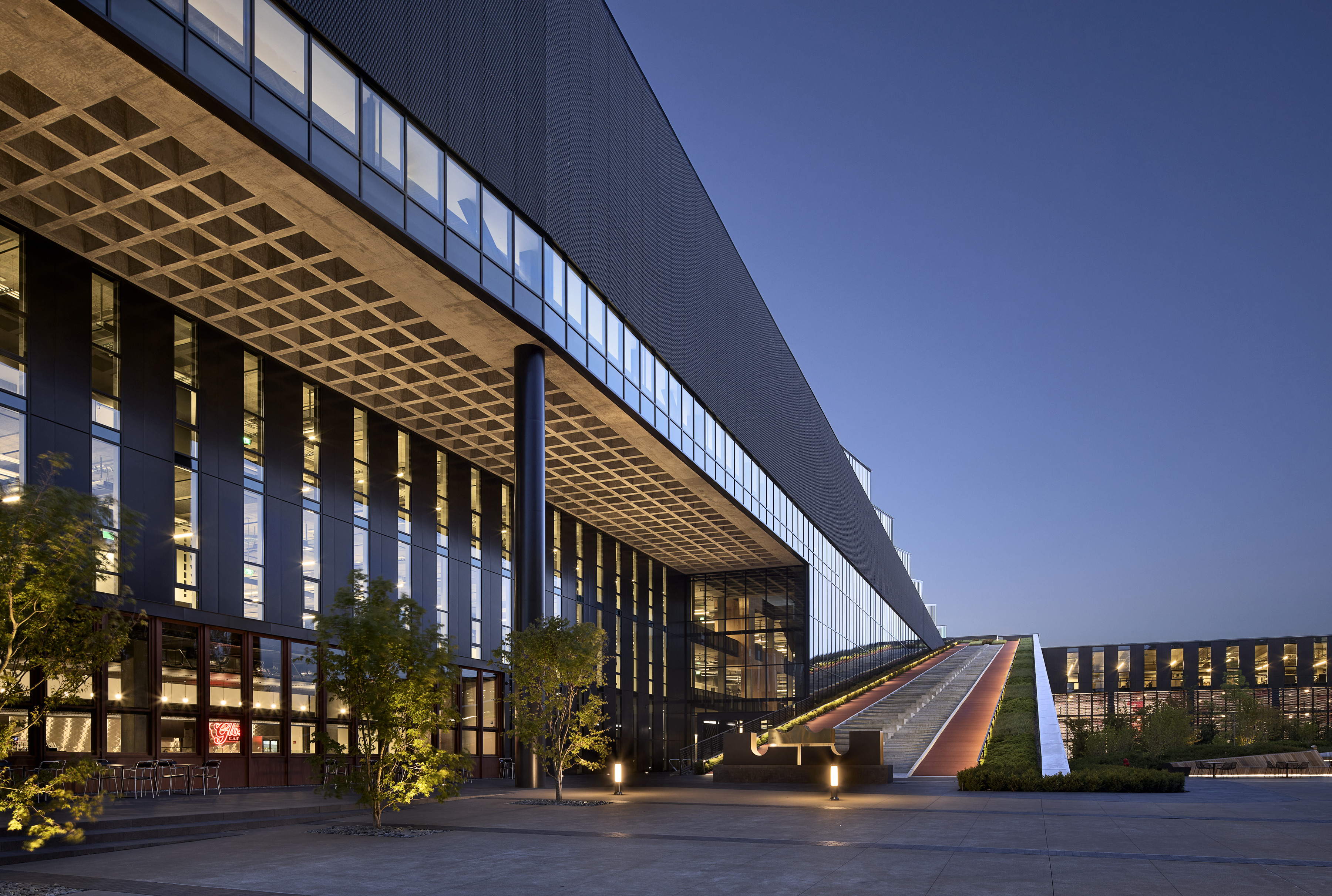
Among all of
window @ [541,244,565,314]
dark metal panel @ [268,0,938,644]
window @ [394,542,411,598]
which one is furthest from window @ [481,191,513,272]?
window @ [394,542,411,598]

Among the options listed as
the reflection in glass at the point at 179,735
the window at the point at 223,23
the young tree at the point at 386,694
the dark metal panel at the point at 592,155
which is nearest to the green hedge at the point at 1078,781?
the young tree at the point at 386,694

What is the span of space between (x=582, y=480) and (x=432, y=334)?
15540 millimetres

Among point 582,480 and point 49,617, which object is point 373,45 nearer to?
point 49,617

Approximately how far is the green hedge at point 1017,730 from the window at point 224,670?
2017 centimetres

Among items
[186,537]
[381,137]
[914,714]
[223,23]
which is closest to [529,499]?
[186,537]

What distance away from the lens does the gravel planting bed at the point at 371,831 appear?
674 inches

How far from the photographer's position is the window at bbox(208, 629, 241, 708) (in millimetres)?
25203

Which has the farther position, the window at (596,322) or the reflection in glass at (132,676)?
the window at (596,322)

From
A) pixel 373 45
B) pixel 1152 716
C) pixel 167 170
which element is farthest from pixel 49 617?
pixel 1152 716

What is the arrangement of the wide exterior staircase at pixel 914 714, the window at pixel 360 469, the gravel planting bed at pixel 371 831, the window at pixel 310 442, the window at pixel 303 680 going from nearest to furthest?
1. the gravel planting bed at pixel 371 831
2. the window at pixel 303 680
3. the window at pixel 310 442
4. the window at pixel 360 469
5. the wide exterior staircase at pixel 914 714

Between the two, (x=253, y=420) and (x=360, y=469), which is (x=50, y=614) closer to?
(x=253, y=420)

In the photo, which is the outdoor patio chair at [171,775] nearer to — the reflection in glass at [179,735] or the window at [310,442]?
the reflection in glass at [179,735]

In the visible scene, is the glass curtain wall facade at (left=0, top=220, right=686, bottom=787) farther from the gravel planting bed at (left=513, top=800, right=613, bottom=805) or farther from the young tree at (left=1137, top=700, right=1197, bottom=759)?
the young tree at (left=1137, top=700, right=1197, bottom=759)

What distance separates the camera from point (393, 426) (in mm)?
33562
